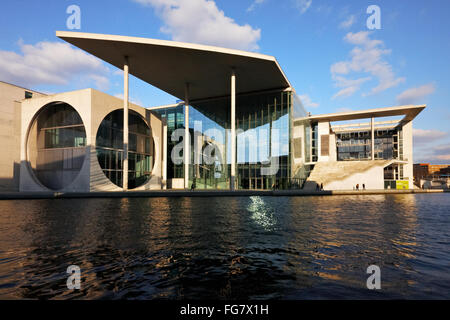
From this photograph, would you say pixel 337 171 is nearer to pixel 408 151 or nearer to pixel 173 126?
pixel 408 151

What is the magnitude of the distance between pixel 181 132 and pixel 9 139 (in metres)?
20.9

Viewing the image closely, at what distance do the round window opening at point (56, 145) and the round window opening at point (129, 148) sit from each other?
202cm

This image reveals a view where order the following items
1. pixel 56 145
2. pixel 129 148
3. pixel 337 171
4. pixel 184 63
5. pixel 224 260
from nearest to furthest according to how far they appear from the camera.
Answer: pixel 224 260
pixel 184 63
pixel 56 145
pixel 129 148
pixel 337 171

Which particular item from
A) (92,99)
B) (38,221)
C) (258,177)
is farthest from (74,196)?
(258,177)

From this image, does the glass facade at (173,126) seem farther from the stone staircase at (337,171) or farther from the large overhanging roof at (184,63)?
the stone staircase at (337,171)

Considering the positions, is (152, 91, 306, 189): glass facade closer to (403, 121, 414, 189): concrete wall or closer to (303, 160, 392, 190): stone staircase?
(303, 160, 392, 190): stone staircase

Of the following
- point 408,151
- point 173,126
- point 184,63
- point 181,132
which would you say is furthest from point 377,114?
point 173,126

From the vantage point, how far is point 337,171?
39219 mm

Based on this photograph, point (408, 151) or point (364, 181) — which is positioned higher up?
Result: point (408, 151)

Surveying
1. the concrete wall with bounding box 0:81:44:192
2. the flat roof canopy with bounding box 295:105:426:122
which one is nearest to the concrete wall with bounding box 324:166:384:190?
the flat roof canopy with bounding box 295:105:426:122

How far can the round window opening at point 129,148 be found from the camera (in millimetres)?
28709

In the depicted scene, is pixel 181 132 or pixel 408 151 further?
pixel 408 151

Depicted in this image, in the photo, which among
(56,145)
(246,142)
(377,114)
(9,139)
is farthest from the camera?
(377,114)
